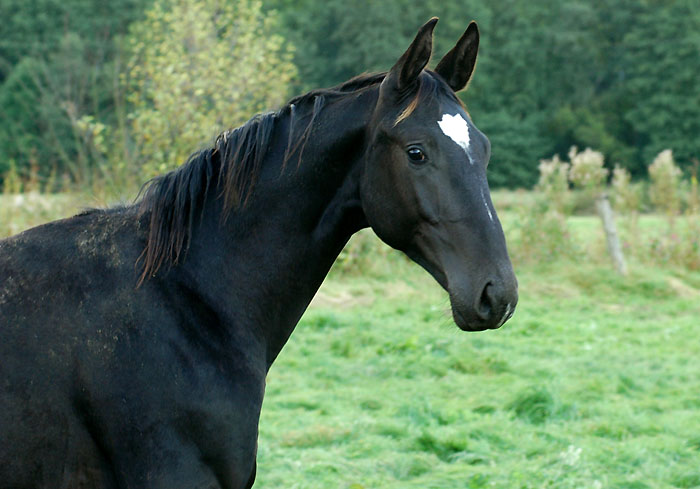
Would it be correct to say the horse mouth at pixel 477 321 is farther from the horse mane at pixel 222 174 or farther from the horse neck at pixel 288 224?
the horse mane at pixel 222 174

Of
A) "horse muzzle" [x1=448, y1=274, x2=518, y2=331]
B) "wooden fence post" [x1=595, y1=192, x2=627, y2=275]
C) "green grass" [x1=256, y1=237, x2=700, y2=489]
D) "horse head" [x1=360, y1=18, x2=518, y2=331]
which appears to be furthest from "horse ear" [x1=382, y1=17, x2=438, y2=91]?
"wooden fence post" [x1=595, y1=192, x2=627, y2=275]

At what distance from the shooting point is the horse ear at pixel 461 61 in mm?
2476

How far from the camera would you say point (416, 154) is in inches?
87.6

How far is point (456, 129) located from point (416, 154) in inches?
5.7

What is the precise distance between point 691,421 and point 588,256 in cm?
777

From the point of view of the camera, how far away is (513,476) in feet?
14.4

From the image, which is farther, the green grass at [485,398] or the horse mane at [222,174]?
the green grass at [485,398]

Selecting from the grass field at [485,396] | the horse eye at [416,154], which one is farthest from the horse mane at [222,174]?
the grass field at [485,396]

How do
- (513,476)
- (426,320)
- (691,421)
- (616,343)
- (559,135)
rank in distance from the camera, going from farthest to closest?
(559,135), (426,320), (616,343), (691,421), (513,476)

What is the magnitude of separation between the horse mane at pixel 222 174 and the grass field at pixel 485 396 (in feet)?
2.48

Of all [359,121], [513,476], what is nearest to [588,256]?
[513,476]

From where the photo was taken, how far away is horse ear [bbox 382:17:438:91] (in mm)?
2201

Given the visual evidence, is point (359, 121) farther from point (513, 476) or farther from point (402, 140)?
point (513, 476)

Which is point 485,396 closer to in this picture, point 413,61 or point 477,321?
point 477,321
